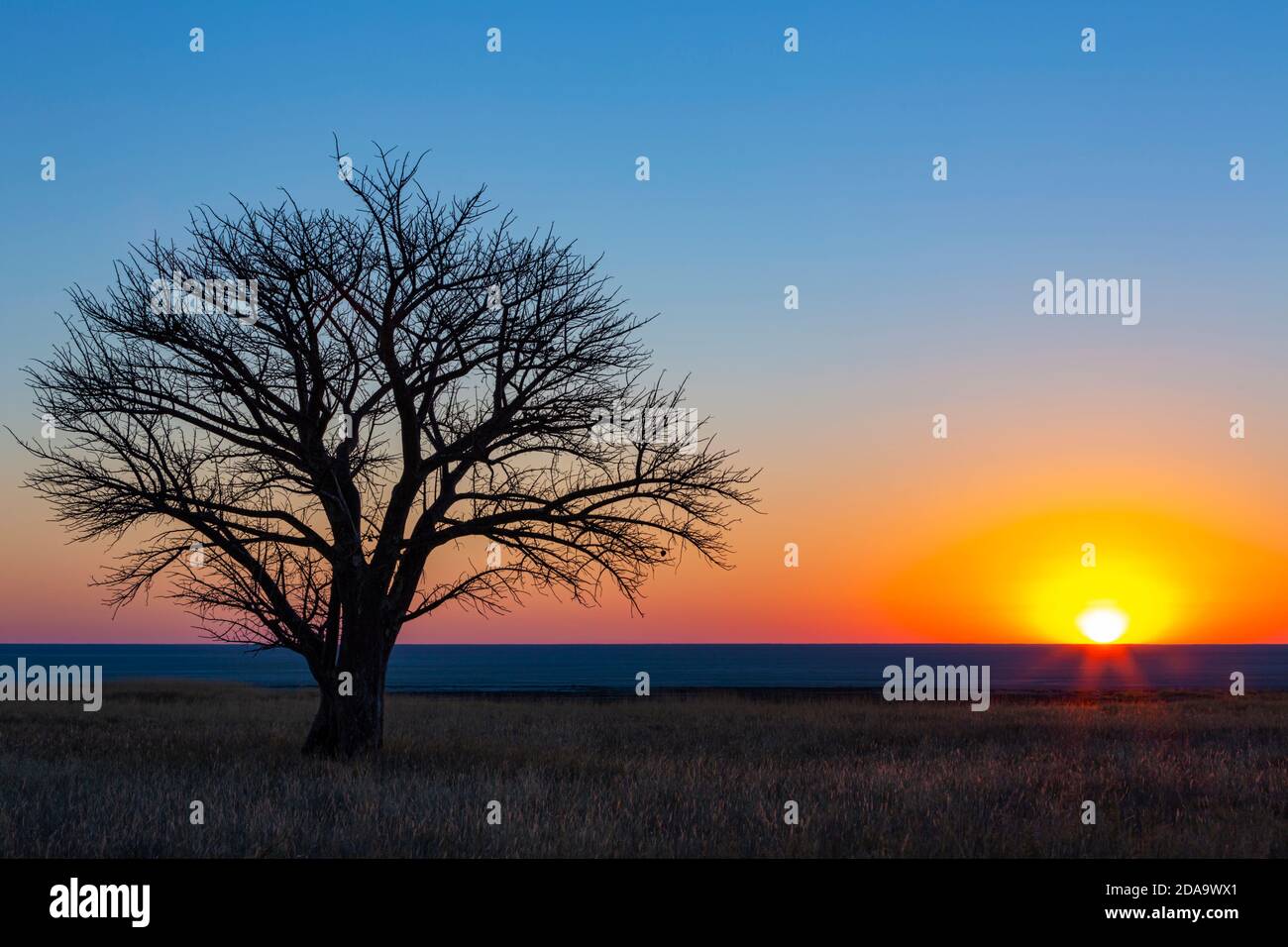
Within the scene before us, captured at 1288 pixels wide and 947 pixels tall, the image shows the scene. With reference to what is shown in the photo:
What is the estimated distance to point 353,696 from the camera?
18.5m

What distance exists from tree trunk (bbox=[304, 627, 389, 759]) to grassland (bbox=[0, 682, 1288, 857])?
1.79 ft

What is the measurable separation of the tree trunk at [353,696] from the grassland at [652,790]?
546 mm

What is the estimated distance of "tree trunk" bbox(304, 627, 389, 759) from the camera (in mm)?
18375

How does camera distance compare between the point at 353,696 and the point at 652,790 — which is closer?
the point at 652,790

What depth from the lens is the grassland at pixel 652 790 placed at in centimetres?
1111

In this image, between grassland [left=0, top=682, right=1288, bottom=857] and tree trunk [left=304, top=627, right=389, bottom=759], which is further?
tree trunk [left=304, top=627, right=389, bottom=759]

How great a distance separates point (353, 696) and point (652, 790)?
20.5 ft

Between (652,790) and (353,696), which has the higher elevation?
(353,696)

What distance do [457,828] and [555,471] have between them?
789 cm
